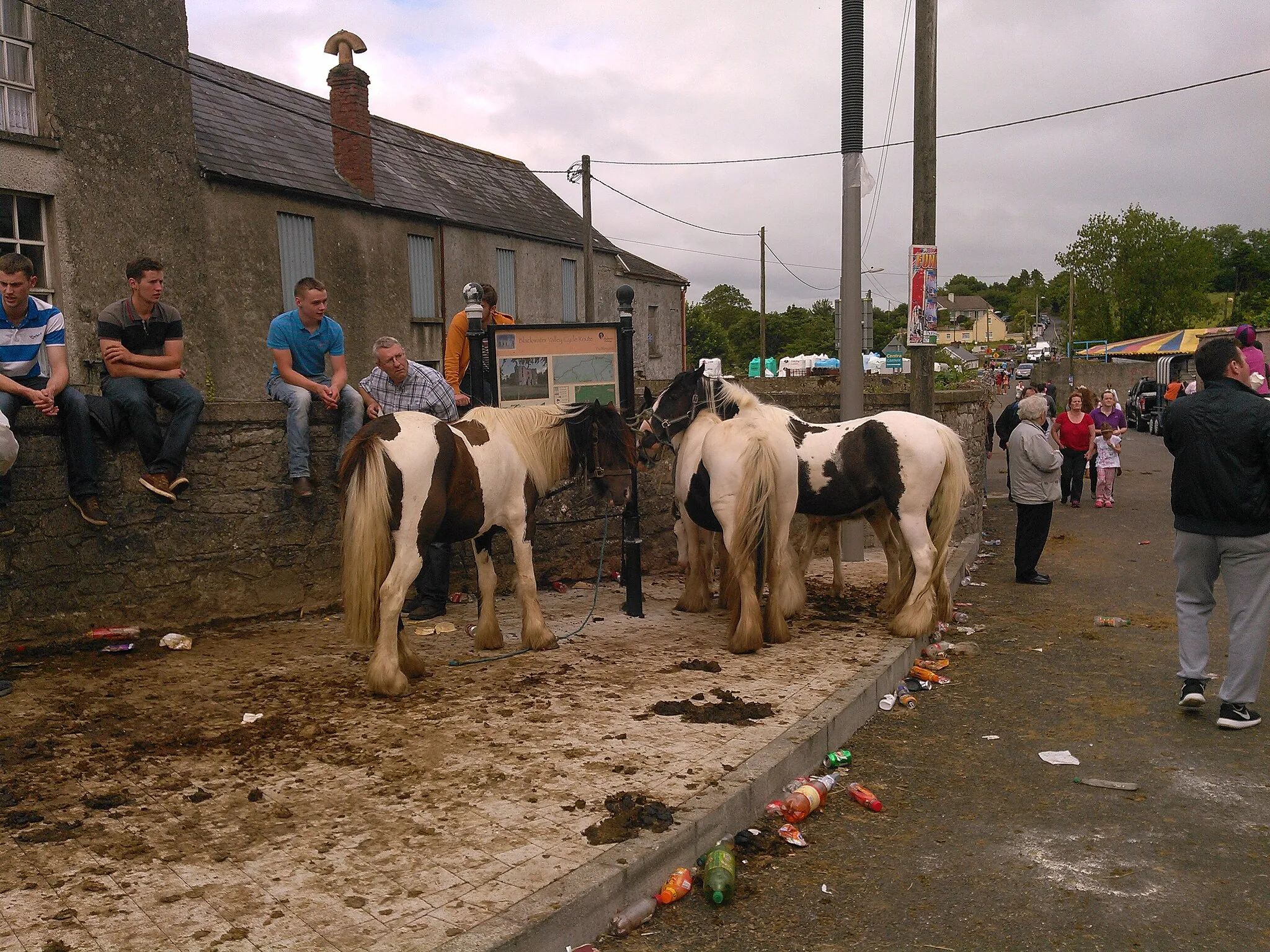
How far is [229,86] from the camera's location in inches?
778

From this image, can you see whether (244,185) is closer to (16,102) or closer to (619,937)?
(16,102)

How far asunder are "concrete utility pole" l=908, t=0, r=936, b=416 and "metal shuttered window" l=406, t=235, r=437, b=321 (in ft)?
45.6

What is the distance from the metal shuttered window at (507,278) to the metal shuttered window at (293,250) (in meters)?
6.72

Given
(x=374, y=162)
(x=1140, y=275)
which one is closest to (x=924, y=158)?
(x=374, y=162)

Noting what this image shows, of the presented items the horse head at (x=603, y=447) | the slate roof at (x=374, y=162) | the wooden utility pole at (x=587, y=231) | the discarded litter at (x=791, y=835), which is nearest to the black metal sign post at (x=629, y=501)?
the horse head at (x=603, y=447)

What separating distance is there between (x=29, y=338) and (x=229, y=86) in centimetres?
1688

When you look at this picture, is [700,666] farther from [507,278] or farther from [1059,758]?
[507,278]

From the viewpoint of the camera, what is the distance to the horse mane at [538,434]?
6145 millimetres

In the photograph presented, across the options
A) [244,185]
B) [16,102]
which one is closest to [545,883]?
[16,102]

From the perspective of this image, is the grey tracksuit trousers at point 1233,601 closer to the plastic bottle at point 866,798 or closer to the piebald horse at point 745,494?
the plastic bottle at point 866,798

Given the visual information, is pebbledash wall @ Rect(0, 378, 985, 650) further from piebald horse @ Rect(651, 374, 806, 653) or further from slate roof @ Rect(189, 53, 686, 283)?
slate roof @ Rect(189, 53, 686, 283)

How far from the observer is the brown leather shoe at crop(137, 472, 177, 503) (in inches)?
244

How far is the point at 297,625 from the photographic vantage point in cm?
688

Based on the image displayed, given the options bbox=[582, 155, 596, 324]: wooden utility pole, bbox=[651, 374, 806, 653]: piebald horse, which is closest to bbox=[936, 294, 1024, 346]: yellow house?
bbox=[582, 155, 596, 324]: wooden utility pole
